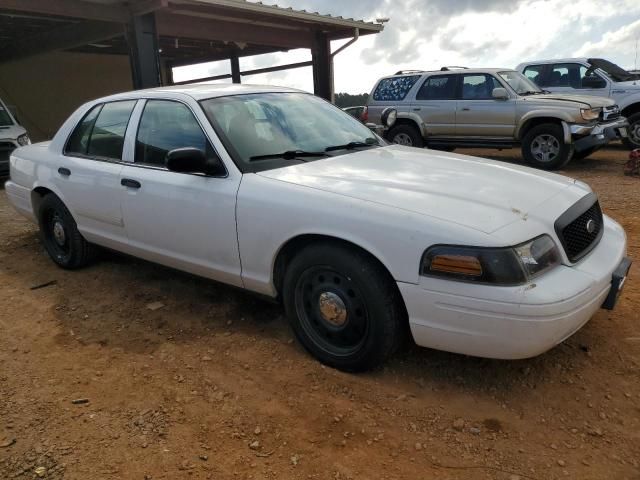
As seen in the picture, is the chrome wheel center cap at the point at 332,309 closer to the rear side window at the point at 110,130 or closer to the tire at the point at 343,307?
the tire at the point at 343,307

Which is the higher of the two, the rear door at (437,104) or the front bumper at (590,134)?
the rear door at (437,104)

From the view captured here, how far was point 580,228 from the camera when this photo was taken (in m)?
2.92

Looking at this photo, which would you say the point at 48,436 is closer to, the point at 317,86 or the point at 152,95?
the point at 152,95

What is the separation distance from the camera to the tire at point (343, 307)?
2758 millimetres

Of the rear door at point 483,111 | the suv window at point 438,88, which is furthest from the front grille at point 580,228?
the suv window at point 438,88

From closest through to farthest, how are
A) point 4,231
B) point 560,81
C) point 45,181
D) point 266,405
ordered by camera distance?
point 266,405, point 45,181, point 4,231, point 560,81

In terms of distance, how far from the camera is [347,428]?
2.59 metres

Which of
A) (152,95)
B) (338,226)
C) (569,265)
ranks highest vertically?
(152,95)

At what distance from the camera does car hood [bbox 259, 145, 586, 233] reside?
266 cm

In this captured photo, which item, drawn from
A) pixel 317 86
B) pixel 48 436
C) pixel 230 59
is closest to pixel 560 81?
pixel 317 86

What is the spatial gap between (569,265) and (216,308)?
7.90 ft

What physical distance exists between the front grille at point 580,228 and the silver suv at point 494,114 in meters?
6.84

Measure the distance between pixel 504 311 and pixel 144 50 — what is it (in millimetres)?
9503

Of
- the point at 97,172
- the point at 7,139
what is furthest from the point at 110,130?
the point at 7,139
